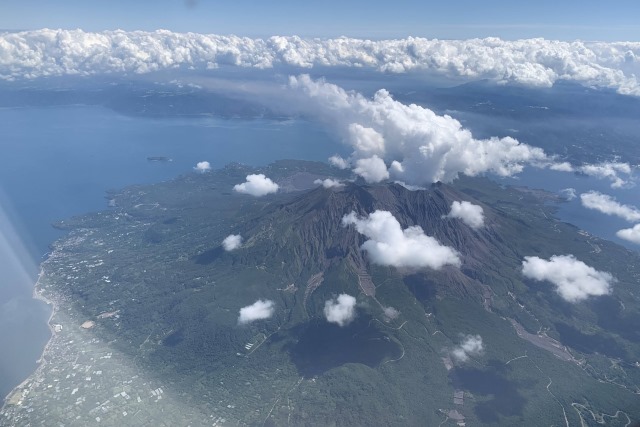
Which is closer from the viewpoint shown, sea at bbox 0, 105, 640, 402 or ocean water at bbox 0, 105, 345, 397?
ocean water at bbox 0, 105, 345, 397

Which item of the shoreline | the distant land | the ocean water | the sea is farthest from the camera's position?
the sea

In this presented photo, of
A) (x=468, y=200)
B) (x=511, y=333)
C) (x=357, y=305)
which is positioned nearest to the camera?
(x=511, y=333)

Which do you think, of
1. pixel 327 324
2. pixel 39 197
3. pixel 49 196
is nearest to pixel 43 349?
pixel 327 324

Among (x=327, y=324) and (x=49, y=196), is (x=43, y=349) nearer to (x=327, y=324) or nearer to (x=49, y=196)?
(x=327, y=324)

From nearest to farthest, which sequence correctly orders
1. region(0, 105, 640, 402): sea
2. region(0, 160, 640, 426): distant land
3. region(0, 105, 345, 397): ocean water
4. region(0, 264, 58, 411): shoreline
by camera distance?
region(0, 264, 58, 411): shoreline, region(0, 160, 640, 426): distant land, region(0, 105, 345, 397): ocean water, region(0, 105, 640, 402): sea

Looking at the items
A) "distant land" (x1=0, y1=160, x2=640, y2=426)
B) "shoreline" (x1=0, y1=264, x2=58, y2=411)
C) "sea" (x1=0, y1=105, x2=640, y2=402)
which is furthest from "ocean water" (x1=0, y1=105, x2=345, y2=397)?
"distant land" (x1=0, y1=160, x2=640, y2=426)

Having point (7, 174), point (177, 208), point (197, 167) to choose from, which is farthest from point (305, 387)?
point (7, 174)

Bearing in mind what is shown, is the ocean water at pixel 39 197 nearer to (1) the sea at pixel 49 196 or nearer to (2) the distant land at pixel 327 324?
(1) the sea at pixel 49 196

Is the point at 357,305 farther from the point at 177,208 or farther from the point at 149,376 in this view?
the point at 177,208

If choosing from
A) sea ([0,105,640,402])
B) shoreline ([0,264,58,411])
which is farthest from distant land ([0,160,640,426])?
sea ([0,105,640,402])

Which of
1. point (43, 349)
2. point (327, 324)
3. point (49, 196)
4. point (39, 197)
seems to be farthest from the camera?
point (49, 196)

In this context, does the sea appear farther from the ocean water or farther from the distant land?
the distant land
